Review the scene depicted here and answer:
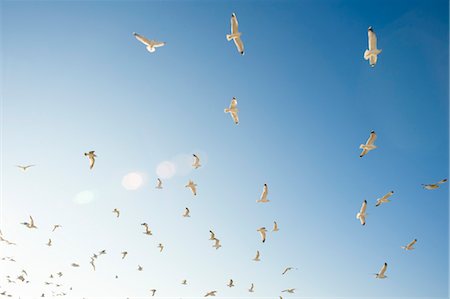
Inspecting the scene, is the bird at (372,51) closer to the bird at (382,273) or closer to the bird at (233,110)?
the bird at (233,110)

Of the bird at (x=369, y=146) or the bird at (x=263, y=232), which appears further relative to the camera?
the bird at (x=263, y=232)

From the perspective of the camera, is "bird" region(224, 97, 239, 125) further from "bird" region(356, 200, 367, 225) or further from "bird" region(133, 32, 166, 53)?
"bird" region(356, 200, 367, 225)

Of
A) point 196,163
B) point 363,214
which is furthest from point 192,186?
point 363,214

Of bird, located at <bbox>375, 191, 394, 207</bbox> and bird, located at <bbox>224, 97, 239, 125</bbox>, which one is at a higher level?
bird, located at <bbox>224, 97, 239, 125</bbox>

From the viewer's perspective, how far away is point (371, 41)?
2317 cm

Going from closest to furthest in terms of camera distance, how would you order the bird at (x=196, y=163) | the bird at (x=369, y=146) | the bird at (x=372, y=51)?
the bird at (x=372, y=51)
the bird at (x=369, y=146)
the bird at (x=196, y=163)

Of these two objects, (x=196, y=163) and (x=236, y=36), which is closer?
(x=236, y=36)

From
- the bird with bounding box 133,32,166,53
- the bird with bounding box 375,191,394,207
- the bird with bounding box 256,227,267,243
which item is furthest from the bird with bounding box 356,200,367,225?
the bird with bounding box 133,32,166,53

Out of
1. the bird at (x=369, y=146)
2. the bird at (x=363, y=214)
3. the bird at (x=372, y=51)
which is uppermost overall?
the bird at (x=372, y=51)

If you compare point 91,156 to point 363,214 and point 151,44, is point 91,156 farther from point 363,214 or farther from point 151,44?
point 363,214

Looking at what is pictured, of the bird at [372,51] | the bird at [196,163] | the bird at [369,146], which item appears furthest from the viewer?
the bird at [196,163]

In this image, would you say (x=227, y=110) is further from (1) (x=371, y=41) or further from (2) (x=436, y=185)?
(2) (x=436, y=185)

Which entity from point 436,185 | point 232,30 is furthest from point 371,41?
point 436,185

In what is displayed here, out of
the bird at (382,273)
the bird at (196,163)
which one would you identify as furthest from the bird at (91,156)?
the bird at (382,273)
